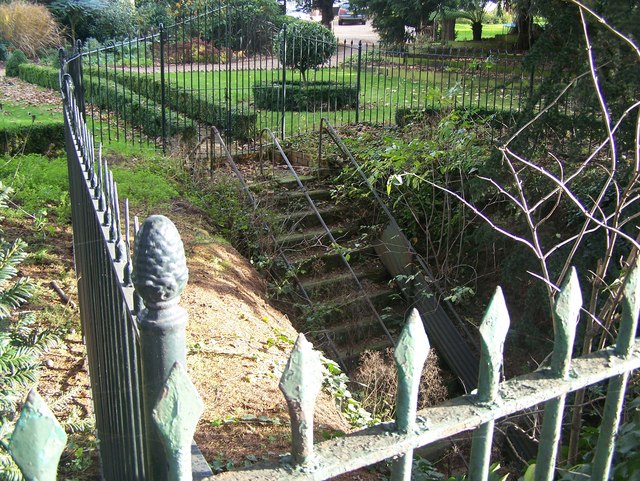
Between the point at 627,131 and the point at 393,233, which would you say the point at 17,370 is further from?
the point at 393,233

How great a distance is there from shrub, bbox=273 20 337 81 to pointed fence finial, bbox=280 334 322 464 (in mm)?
8639

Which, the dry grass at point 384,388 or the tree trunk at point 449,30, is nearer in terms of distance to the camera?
Answer: the dry grass at point 384,388

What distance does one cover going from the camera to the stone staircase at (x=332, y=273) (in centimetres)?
768

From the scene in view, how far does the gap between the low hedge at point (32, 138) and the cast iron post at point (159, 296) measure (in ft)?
29.3

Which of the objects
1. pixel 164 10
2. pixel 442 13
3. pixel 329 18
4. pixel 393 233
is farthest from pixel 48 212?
pixel 329 18

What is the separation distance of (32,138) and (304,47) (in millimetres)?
8102

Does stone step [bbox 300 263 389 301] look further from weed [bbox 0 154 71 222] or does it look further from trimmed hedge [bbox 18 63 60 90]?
trimmed hedge [bbox 18 63 60 90]

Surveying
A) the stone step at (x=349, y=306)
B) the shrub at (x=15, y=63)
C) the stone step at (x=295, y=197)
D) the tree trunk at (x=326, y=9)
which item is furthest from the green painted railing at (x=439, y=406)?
the tree trunk at (x=326, y=9)

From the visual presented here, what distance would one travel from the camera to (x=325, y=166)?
33.4 feet

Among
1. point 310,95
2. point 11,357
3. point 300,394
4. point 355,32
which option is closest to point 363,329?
point 11,357

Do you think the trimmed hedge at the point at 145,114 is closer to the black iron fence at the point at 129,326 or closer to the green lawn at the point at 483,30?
the black iron fence at the point at 129,326

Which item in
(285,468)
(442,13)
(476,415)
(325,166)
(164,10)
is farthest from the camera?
(164,10)

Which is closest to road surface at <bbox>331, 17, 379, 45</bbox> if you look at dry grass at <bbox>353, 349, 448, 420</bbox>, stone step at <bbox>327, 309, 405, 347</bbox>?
stone step at <bbox>327, 309, 405, 347</bbox>

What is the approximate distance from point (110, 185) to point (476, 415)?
5.31ft
